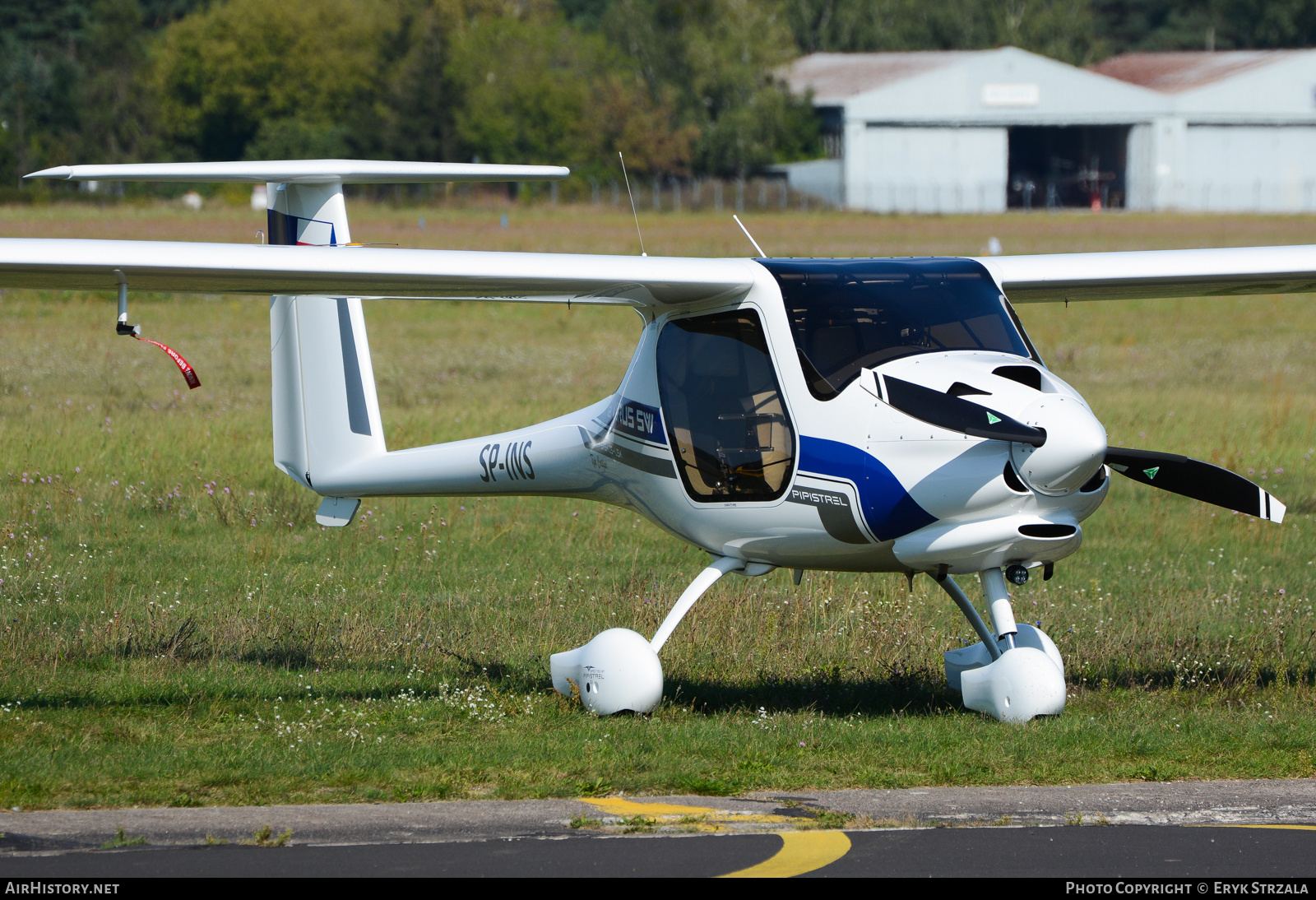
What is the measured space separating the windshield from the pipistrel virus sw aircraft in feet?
0.04

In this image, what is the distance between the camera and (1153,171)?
76.0 metres

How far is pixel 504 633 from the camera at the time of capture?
9.91 m

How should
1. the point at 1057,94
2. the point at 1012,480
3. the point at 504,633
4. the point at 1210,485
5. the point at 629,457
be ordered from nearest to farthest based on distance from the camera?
1. the point at 1012,480
2. the point at 1210,485
3. the point at 629,457
4. the point at 504,633
5. the point at 1057,94

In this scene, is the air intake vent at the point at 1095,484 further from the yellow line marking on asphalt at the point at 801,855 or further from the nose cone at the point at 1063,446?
the yellow line marking on asphalt at the point at 801,855

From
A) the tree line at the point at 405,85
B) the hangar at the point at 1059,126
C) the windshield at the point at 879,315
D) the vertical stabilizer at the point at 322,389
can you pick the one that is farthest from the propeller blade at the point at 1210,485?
the tree line at the point at 405,85

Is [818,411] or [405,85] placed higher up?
[405,85]

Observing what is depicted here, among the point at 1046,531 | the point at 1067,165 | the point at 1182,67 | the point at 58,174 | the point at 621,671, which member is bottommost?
the point at 621,671

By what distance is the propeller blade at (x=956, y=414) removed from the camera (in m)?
6.93

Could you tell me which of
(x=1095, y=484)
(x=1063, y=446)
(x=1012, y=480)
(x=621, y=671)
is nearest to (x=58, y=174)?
(x=621, y=671)

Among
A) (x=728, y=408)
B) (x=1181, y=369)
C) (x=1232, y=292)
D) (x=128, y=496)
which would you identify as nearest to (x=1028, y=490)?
(x=728, y=408)

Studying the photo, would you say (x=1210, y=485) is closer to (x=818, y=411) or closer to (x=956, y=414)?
(x=956, y=414)

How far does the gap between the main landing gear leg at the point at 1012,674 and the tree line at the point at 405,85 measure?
6928cm

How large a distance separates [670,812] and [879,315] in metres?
2.79

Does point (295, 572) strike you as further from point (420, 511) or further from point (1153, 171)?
point (1153, 171)
